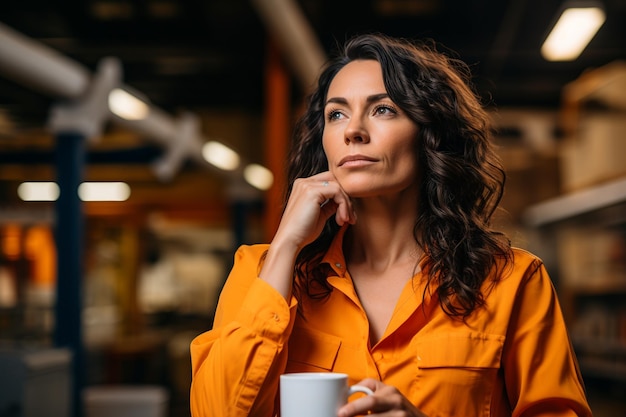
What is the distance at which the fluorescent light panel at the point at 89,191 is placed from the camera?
47.6 feet

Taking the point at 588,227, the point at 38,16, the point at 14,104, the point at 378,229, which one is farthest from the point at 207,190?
the point at 378,229

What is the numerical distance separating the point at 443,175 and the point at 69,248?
14.3ft

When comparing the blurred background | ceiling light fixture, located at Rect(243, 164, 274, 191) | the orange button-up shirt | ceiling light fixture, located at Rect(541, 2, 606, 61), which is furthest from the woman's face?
ceiling light fixture, located at Rect(243, 164, 274, 191)

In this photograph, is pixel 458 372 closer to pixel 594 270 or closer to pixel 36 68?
pixel 36 68

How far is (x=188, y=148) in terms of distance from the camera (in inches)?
375

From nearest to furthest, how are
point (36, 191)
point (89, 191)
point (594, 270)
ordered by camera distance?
point (594, 270) < point (89, 191) < point (36, 191)

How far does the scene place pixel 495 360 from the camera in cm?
168

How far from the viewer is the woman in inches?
65.1

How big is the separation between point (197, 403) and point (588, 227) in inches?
266

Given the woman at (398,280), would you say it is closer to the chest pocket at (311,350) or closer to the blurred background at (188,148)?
the chest pocket at (311,350)

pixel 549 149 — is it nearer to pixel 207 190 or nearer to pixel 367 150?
pixel 207 190

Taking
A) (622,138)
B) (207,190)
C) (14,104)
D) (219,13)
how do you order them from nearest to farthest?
(622,138), (219,13), (14,104), (207,190)

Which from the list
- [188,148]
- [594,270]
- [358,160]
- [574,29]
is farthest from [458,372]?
[188,148]

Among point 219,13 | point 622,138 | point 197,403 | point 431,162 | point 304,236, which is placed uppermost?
point 219,13
